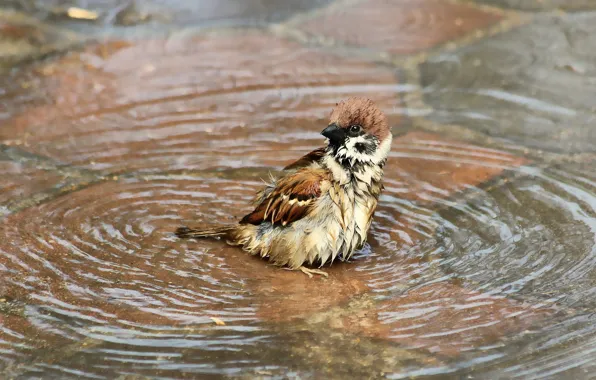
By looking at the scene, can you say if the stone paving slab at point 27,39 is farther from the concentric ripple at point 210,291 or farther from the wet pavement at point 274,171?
the concentric ripple at point 210,291

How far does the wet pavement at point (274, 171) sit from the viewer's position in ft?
11.4

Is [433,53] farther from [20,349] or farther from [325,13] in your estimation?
[20,349]

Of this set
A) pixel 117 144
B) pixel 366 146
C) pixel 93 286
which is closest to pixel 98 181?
pixel 117 144

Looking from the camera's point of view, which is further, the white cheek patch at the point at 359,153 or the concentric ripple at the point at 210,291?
the white cheek patch at the point at 359,153

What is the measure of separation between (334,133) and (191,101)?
6.70ft

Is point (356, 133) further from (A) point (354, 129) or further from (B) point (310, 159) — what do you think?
(B) point (310, 159)

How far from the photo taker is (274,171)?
16.8 feet

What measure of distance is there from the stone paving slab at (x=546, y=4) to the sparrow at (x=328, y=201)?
3540mm

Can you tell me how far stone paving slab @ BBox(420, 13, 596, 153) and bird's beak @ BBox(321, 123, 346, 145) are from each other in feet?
5.10

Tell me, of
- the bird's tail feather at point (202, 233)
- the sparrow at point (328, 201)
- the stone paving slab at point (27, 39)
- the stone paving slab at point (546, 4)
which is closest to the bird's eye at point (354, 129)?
the sparrow at point (328, 201)

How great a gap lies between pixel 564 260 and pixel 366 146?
39.7 inches

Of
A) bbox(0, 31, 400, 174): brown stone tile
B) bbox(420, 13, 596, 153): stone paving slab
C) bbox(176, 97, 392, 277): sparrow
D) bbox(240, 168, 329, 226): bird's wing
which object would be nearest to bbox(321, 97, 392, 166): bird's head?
bbox(176, 97, 392, 277): sparrow

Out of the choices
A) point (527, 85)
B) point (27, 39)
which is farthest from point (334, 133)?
point (27, 39)

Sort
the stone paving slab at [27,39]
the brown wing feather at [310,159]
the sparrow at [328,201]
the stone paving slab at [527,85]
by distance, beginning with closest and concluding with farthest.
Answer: the sparrow at [328,201]
the brown wing feather at [310,159]
the stone paving slab at [527,85]
the stone paving slab at [27,39]
